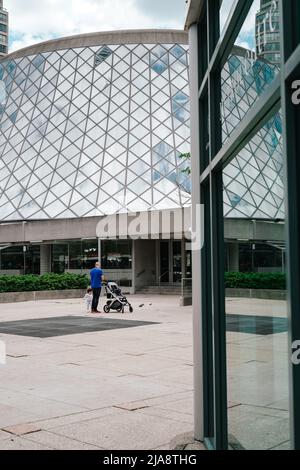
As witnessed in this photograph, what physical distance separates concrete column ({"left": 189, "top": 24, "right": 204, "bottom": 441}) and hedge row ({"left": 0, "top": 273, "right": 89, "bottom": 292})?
21.4 meters

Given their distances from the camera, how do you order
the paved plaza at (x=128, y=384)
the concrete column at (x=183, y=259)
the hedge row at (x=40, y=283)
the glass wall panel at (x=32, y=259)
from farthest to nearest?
the glass wall panel at (x=32, y=259) → the concrete column at (x=183, y=259) → the hedge row at (x=40, y=283) → the paved plaza at (x=128, y=384)

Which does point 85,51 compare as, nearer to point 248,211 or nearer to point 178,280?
point 178,280

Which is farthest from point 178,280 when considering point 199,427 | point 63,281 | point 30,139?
point 199,427

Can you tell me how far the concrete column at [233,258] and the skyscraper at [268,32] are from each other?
1466 mm

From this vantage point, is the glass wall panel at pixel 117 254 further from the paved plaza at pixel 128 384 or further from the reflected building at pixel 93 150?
the paved plaza at pixel 128 384

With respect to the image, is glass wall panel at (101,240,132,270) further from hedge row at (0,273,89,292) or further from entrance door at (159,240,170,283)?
hedge row at (0,273,89,292)

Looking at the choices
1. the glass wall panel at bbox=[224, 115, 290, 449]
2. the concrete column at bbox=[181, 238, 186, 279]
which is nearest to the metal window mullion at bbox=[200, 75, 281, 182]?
the glass wall panel at bbox=[224, 115, 290, 449]

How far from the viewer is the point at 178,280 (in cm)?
3519

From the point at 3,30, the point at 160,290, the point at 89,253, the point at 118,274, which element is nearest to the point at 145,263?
the point at 118,274

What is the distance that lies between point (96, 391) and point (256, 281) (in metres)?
4.50

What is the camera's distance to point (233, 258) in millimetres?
4137

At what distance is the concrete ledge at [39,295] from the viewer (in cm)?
2541

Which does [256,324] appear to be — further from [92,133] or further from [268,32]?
[92,133]

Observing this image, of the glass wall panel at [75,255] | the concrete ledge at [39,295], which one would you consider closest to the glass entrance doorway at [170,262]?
the glass wall panel at [75,255]
